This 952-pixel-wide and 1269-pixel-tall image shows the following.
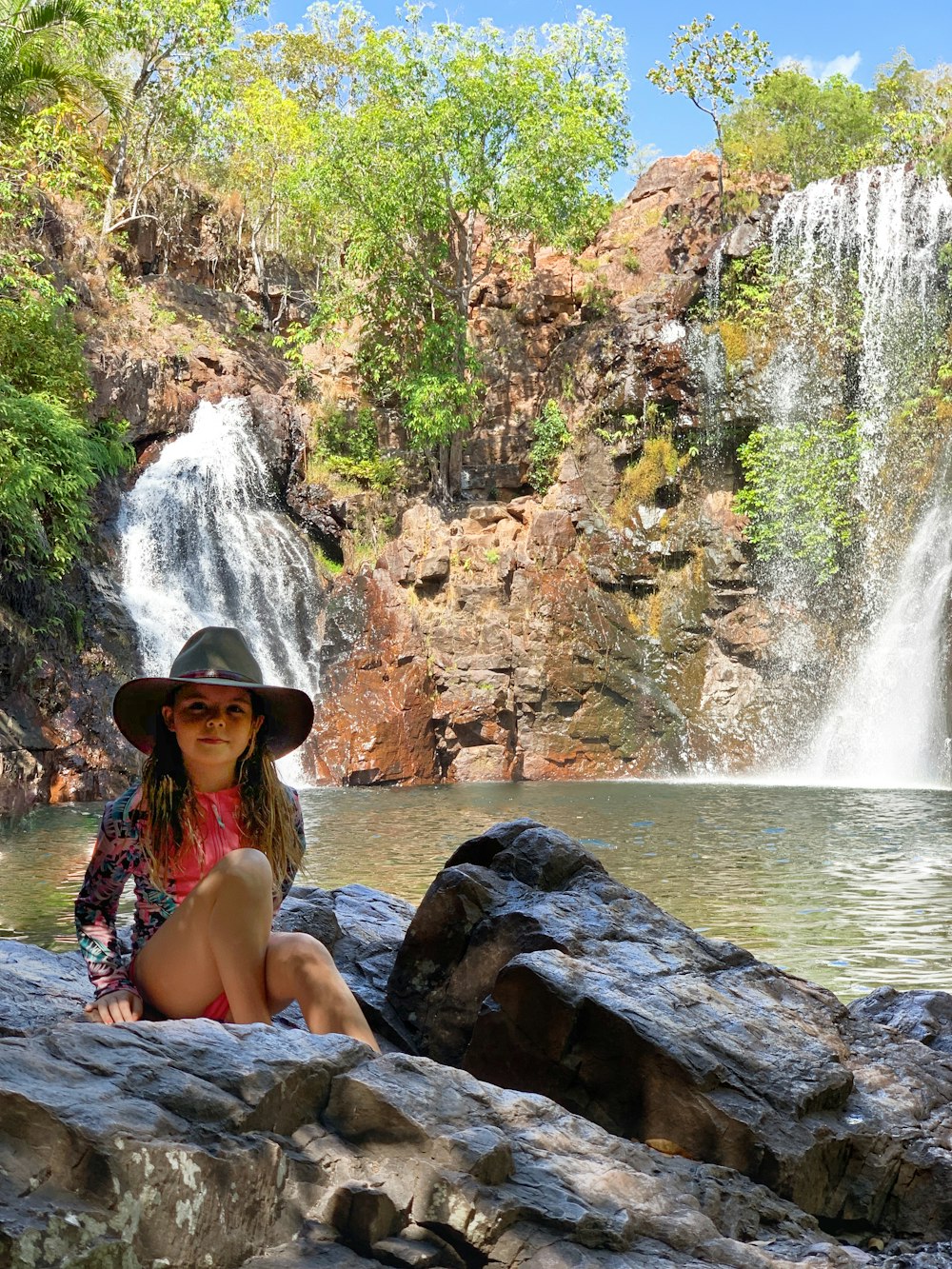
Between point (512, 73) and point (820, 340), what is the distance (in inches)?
330

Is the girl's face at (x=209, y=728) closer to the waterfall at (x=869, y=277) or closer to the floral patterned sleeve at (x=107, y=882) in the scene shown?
the floral patterned sleeve at (x=107, y=882)

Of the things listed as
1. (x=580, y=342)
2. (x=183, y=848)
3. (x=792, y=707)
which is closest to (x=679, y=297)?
(x=580, y=342)

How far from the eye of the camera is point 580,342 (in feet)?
88.2

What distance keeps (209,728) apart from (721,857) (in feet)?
26.4

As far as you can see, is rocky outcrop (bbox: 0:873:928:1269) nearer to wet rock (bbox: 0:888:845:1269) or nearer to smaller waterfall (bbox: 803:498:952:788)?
wet rock (bbox: 0:888:845:1269)

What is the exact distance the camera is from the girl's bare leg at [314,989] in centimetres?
319

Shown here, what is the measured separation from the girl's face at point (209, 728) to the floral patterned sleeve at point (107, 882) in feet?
0.69

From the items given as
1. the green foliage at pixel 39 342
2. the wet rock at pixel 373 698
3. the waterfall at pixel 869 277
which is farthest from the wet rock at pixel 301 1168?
the waterfall at pixel 869 277

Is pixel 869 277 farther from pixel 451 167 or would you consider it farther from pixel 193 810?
pixel 193 810

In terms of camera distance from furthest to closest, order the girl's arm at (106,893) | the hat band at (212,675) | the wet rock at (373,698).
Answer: the wet rock at (373,698), the hat band at (212,675), the girl's arm at (106,893)

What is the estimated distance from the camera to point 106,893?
3566 mm

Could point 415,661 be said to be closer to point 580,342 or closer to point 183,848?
point 580,342

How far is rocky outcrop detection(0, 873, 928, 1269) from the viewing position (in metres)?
2.07

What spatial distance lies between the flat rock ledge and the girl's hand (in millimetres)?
227
